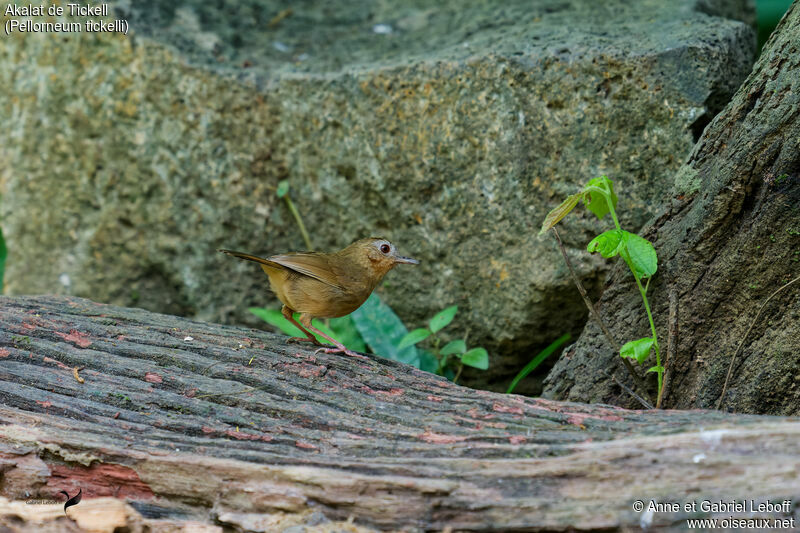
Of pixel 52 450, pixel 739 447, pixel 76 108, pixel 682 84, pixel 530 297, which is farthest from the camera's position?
pixel 76 108

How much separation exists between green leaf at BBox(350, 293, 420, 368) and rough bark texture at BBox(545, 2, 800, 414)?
141 cm

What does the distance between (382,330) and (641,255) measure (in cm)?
189

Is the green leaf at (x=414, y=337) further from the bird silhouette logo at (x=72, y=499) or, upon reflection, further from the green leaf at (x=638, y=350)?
the bird silhouette logo at (x=72, y=499)

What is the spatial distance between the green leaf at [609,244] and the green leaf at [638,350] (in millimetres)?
415

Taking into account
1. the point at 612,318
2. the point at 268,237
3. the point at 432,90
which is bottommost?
the point at 268,237

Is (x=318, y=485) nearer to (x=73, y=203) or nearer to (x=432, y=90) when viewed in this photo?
(x=432, y=90)

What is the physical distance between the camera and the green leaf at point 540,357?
4.55m

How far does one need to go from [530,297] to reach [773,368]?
1474mm

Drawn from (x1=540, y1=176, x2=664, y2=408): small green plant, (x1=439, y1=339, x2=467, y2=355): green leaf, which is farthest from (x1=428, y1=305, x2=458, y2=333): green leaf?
(x1=540, y1=176, x2=664, y2=408): small green plant

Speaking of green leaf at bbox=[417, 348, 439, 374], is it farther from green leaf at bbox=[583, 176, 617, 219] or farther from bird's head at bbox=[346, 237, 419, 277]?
green leaf at bbox=[583, 176, 617, 219]

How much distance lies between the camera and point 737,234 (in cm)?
332

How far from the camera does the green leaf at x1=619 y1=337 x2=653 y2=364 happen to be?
3.27 metres

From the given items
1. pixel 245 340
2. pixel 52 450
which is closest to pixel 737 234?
pixel 245 340

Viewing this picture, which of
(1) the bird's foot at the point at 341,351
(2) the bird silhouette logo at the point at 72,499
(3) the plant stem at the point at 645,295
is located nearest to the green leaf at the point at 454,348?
(1) the bird's foot at the point at 341,351
